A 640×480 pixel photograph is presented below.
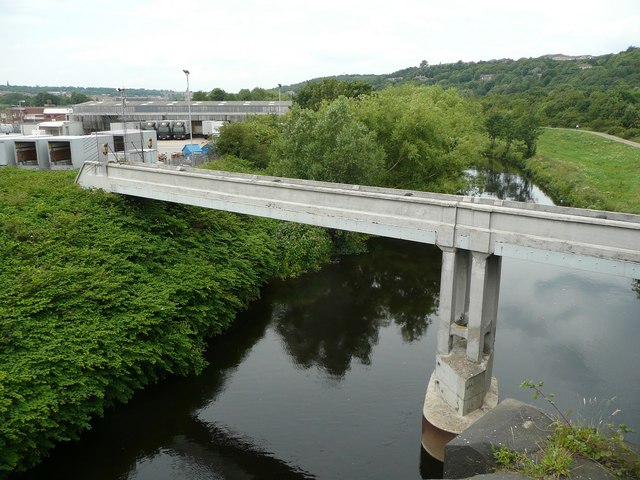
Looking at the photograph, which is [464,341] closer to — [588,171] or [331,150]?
[331,150]

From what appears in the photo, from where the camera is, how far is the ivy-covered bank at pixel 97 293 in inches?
657

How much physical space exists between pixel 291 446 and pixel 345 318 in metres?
10.4

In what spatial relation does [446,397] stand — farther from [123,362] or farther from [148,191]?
[148,191]

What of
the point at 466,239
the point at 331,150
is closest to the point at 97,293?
the point at 466,239

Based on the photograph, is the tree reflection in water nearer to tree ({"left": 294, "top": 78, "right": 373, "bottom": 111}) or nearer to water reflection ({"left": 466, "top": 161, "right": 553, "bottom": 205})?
water reflection ({"left": 466, "top": 161, "right": 553, "bottom": 205})

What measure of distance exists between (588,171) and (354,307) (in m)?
44.9

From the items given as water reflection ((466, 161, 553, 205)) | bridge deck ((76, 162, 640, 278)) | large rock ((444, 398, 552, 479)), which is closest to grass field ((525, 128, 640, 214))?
water reflection ((466, 161, 553, 205))

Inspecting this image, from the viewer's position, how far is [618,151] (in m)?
72.1

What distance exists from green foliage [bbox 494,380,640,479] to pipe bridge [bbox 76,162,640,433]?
181 inches

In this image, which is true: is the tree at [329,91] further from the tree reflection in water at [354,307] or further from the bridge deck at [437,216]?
the bridge deck at [437,216]

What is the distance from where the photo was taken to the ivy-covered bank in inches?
657

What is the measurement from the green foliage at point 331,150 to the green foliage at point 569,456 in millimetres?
24238

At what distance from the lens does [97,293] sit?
20.7m

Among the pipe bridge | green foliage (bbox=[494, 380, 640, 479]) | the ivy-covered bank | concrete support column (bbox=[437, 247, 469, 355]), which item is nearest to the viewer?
green foliage (bbox=[494, 380, 640, 479])
